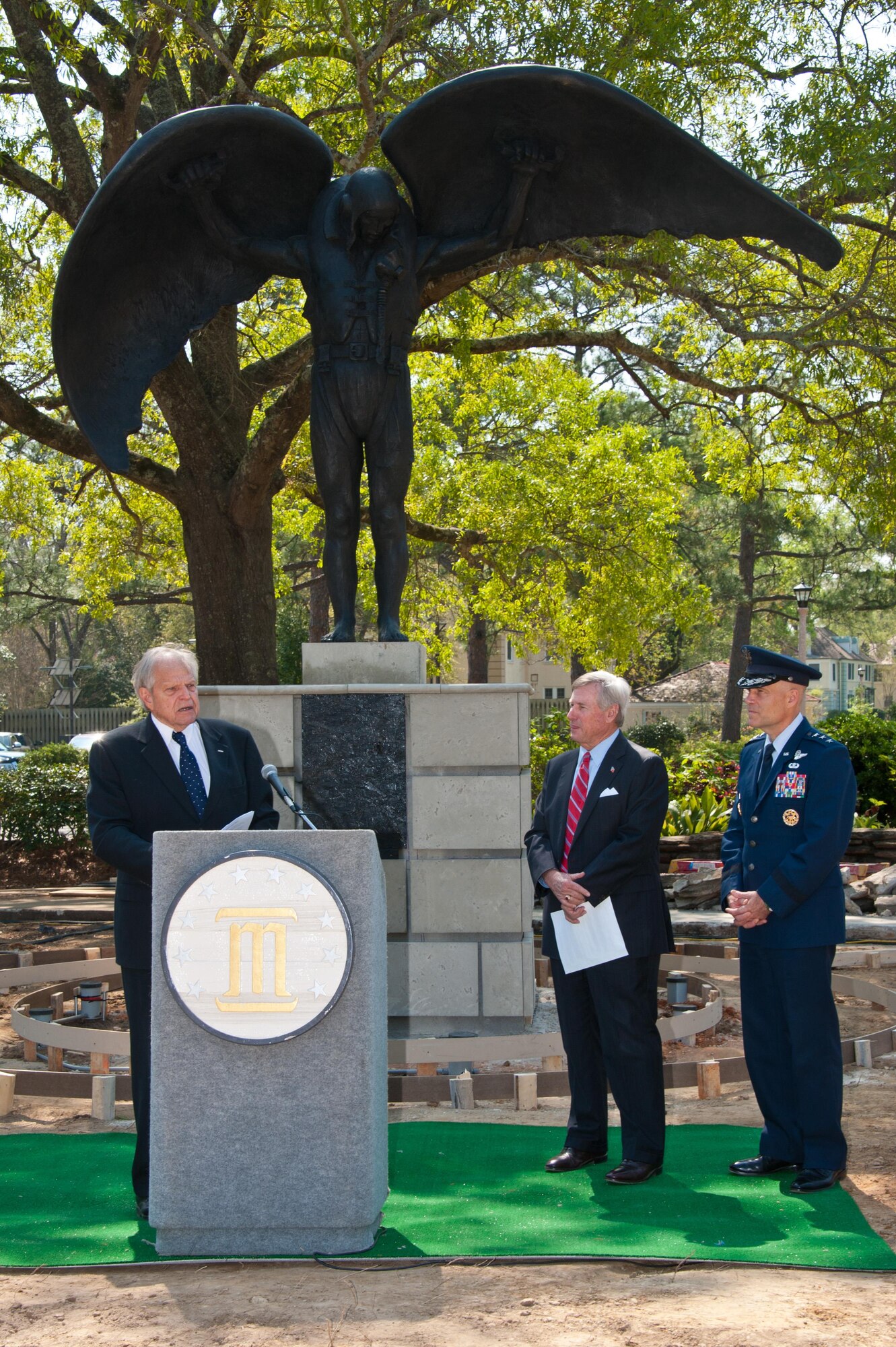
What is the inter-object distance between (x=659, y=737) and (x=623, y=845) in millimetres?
19064

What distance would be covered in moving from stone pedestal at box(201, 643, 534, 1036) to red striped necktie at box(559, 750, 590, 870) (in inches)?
76.3

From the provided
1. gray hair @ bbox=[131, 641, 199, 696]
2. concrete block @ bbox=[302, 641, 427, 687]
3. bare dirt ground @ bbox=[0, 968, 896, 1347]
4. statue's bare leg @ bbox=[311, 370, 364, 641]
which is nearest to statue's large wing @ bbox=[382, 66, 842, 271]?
statue's bare leg @ bbox=[311, 370, 364, 641]

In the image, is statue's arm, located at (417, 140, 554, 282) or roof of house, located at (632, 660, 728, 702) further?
roof of house, located at (632, 660, 728, 702)

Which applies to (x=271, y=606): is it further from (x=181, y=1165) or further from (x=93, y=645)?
(x=93, y=645)

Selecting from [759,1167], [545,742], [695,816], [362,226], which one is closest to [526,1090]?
[759,1167]

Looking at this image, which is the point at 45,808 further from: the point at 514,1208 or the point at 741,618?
the point at 741,618

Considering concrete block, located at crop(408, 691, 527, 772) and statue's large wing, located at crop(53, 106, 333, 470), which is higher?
statue's large wing, located at crop(53, 106, 333, 470)

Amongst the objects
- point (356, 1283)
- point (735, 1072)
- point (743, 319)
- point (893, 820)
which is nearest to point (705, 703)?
point (893, 820)

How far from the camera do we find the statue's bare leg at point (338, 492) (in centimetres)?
680

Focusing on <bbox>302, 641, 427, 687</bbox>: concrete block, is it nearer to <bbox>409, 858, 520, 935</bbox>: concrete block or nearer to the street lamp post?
<bbox>409, 858, 520, 935</bbox>: concrete block

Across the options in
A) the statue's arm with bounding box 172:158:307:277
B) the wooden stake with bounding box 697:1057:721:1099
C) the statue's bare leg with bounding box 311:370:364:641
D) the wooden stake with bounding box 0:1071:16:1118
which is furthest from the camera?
the statue's bare leg with bounding box 311:370:364:641

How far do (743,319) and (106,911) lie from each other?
24.8ft

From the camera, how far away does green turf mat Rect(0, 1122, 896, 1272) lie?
147 inches

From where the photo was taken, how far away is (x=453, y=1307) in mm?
3328
